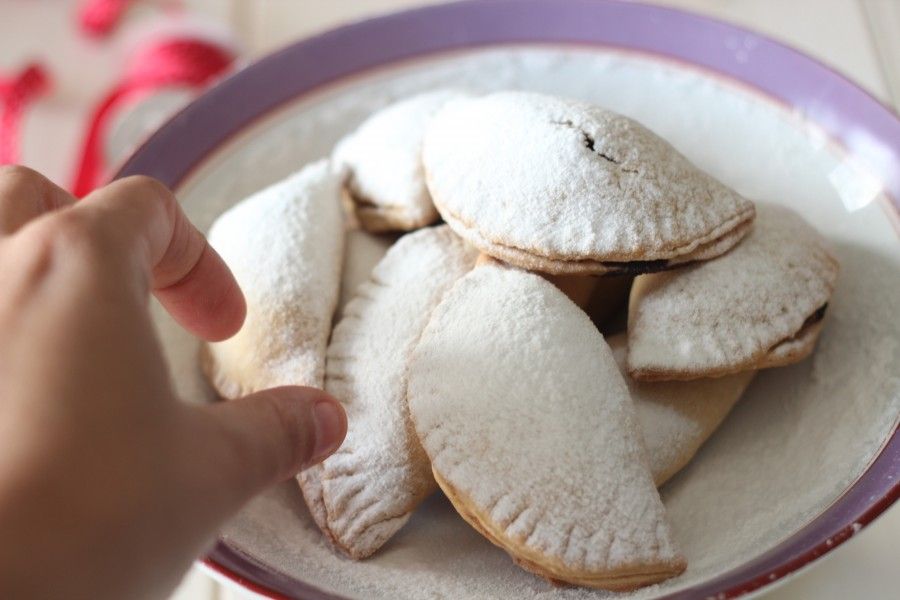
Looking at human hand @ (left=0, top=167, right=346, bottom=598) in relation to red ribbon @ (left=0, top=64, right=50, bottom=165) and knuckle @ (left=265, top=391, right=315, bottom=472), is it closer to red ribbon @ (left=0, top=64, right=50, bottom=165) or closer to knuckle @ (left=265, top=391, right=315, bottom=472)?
knuckle @ (left=265, top=391, right=315, bottom=472)

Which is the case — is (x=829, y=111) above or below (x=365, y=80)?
above

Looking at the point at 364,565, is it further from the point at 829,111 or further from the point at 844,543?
the point at 829,111

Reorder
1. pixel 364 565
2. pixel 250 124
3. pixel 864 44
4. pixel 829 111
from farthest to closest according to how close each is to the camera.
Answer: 1. pixel 864 44
2. pixel 250 124
3. pixel 829 111
4. pixel 364 565

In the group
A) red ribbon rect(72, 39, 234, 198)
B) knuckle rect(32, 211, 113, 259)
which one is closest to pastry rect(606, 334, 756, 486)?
knuckle rect(32, 211, 113, 259)

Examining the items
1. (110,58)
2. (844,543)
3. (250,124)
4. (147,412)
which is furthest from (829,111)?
(110,58)

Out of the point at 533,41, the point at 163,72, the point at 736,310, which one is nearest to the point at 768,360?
the point at 736,310

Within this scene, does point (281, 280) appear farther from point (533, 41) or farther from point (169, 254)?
point (533, 41)
